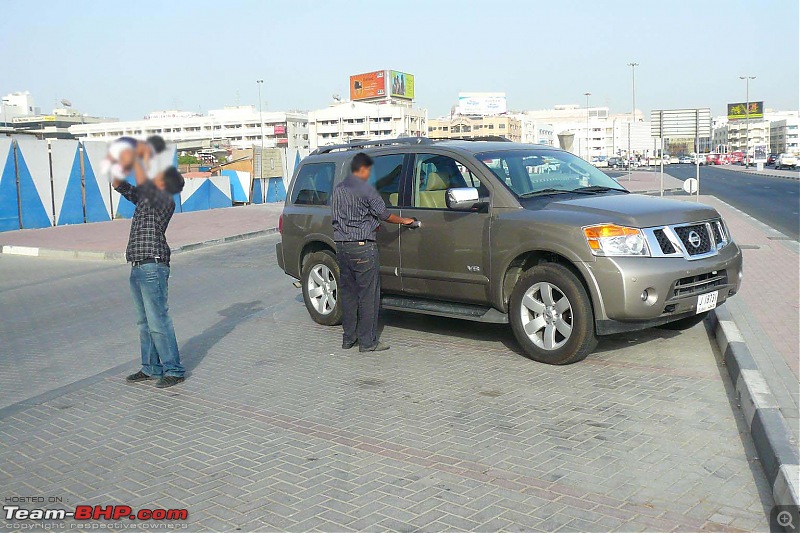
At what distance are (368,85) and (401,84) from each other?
18.0 feet

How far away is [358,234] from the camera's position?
7453 millimetres

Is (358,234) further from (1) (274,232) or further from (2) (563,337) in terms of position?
(1) (274,232)

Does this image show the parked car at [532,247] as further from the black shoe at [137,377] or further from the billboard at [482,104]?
the billboard at [482,104]

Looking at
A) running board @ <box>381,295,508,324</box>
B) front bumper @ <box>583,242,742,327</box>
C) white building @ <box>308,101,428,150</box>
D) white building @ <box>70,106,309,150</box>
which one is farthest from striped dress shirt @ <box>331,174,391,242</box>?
white building @ <box>308,101,428,150</box>

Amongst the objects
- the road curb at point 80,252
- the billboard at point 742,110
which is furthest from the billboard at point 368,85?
the road curb at point 80,252

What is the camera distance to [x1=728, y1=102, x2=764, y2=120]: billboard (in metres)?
112

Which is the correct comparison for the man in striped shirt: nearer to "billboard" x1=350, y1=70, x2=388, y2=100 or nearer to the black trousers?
the black trousers

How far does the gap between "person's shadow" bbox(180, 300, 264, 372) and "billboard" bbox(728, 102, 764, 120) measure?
112 metres

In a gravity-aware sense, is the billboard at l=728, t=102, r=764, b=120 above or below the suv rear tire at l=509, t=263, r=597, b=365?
above

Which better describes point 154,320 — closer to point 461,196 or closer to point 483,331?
point 461,196

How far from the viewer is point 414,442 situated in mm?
5156

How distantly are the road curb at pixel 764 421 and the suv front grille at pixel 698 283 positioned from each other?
49cm

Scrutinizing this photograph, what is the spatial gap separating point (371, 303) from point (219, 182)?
23.1 m

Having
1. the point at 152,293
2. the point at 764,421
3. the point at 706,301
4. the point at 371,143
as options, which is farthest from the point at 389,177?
the point at 764,421
